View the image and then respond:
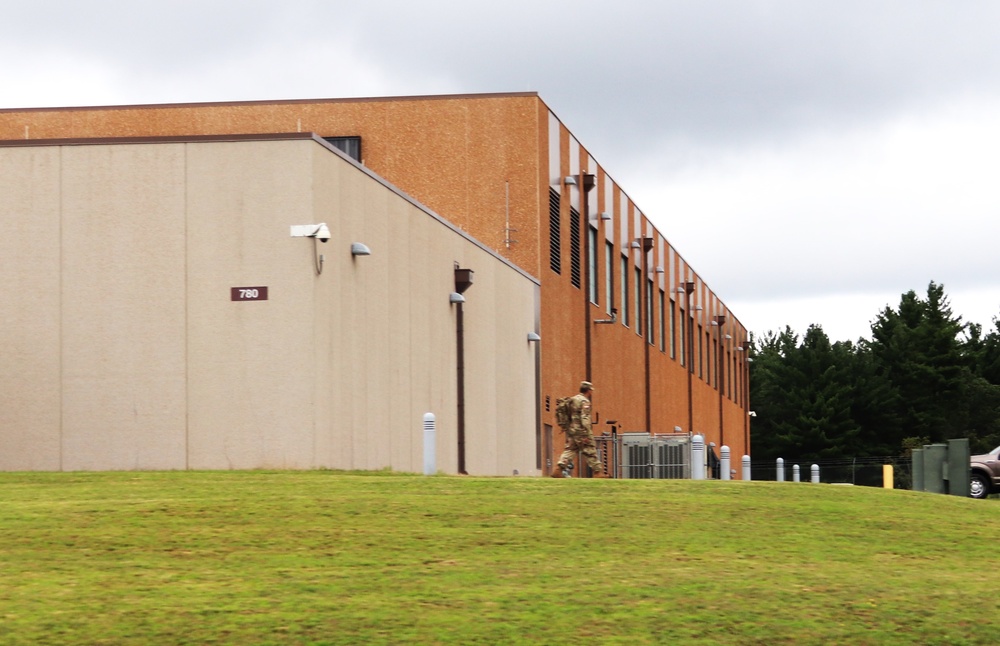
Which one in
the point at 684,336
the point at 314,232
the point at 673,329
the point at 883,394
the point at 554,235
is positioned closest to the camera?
the point at 314,232

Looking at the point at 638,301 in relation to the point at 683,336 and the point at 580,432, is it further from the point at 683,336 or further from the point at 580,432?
the point at 580,432

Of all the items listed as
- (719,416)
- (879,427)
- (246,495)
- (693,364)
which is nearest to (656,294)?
(693,364)

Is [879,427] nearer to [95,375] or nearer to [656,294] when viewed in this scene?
[656,294]

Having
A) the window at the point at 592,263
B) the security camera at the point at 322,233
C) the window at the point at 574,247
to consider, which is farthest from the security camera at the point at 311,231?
the window at the point at 592,263

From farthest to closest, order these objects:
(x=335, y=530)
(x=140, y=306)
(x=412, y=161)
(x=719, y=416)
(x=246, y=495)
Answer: (x=719, y=416) < (x=412, y=161) < (x=140, y=306) < (x=246, y=495) < (x=335, y=530)

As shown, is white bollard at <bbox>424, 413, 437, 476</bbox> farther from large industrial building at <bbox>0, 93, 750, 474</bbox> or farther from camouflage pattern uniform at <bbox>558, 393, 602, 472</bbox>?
camouflage pattern uniform at <bbox>558, 393, 602, 472</bbox>

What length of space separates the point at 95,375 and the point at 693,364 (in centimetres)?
4570

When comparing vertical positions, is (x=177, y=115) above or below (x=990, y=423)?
above

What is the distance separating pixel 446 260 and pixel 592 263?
16277 millimetres

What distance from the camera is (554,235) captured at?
39.7 meters

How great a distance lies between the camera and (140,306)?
2225 centimetres

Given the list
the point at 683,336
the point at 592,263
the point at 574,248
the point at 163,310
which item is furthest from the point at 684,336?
the point at 163,310

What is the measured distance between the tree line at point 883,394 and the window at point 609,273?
53.6 metres

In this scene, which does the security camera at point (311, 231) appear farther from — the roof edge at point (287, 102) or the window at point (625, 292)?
the window at point (625, 292)
